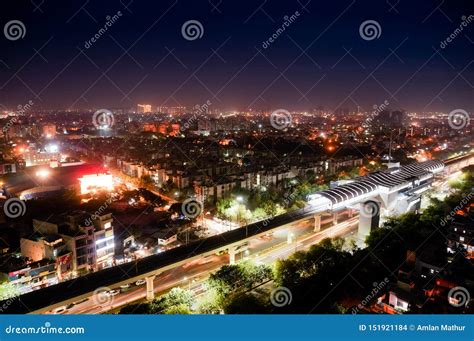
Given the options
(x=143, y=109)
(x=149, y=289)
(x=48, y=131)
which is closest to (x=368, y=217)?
(x=149, y=289)

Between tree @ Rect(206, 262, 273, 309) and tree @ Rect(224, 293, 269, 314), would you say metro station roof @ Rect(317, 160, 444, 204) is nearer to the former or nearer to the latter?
tree @ Rect(206, 262, 273, 309)

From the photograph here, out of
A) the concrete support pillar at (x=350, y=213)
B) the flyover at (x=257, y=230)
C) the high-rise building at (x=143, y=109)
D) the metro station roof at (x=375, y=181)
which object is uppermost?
the high-rise building at (x=143, y=109)

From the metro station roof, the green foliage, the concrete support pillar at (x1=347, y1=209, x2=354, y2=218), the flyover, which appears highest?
the metro station roof

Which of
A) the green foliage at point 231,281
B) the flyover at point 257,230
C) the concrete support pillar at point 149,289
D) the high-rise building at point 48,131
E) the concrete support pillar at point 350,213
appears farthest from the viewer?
the high-rise building at point 48,131

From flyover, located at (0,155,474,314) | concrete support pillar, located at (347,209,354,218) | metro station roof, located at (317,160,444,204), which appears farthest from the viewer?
concrete support pillar, located at (347,209,354,218)

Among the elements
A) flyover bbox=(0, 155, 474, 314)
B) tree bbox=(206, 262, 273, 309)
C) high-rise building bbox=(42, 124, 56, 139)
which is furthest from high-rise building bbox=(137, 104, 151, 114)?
tree bbox=(206, 262, 273, 309)

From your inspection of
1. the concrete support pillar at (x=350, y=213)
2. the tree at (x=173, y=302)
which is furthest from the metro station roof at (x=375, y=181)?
the tree at (x=173, y=302)

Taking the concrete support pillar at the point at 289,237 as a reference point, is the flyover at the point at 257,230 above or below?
above

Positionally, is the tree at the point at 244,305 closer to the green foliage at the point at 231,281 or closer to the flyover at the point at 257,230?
the green foliage at the point at 231,281

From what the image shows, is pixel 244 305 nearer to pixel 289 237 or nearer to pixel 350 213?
pixel 289 237
